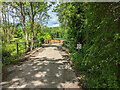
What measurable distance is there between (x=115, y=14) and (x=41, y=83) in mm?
3608

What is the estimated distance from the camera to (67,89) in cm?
317

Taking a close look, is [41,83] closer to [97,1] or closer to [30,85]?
[30,85]

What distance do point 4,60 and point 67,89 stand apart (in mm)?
5277

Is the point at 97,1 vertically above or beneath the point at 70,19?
beneath

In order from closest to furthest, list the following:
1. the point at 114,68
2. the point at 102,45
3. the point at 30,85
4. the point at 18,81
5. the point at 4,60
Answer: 1. the point at 114,68
2. the point at 102,45
3. the point at 30,85
4. the point at 18,81
5. the point at 4,60

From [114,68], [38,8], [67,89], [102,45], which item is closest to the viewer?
[114,68]

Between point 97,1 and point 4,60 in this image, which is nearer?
point 97,1

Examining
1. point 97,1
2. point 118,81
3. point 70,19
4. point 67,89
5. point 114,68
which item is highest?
point 70,19

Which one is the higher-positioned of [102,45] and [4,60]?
[102,45]

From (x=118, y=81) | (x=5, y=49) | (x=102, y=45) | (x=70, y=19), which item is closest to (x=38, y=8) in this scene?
(x=70, y=19)

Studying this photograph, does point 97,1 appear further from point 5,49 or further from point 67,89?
point 5,49

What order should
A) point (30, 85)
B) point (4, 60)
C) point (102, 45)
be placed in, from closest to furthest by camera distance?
point (102, 45) → point (30, 85) → point (4, 60)

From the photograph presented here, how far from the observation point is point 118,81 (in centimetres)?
249

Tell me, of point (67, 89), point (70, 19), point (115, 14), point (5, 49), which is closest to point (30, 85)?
point (67, 89)
